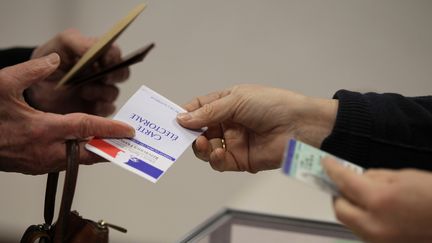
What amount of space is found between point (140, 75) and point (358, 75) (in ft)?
2.35

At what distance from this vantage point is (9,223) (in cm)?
144

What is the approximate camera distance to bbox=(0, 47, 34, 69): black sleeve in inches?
48.6

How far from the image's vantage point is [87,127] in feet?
2.54

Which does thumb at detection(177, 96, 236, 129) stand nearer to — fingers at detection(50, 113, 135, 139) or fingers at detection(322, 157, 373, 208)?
fingers at detection(50, 113, 135, 139)

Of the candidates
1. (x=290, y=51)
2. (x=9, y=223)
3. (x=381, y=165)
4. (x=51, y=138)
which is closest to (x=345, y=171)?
(x=381, y=165)

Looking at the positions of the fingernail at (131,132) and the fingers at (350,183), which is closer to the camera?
the fingers at (350,183)

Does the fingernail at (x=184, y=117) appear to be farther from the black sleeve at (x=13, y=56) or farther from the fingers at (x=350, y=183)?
the black sleeve at (x=13, y=56)

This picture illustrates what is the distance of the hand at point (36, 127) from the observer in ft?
2.54

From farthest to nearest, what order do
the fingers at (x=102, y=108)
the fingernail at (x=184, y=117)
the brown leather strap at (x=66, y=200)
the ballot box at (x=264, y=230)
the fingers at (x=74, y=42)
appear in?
the fingers at (x=102, y=108), the fingers at (x=74, y=42), the ballot box at (x=264, y=230), the fingernail at (x=184, y=117), the brown leather strap at (x=66, y=200)

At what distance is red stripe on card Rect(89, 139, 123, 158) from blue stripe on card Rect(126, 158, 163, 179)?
0.04 m

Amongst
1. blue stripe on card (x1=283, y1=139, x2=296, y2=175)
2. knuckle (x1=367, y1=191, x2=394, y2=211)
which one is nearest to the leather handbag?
blue stripe on card (x1=283, y1=139, x2=296, y2=175)

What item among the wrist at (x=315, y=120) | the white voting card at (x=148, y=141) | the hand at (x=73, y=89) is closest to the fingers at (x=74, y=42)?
the hand at (x=73, y=89)

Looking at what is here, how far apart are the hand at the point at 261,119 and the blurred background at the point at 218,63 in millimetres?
494

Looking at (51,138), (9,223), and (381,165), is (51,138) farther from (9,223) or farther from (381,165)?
(9,223)
